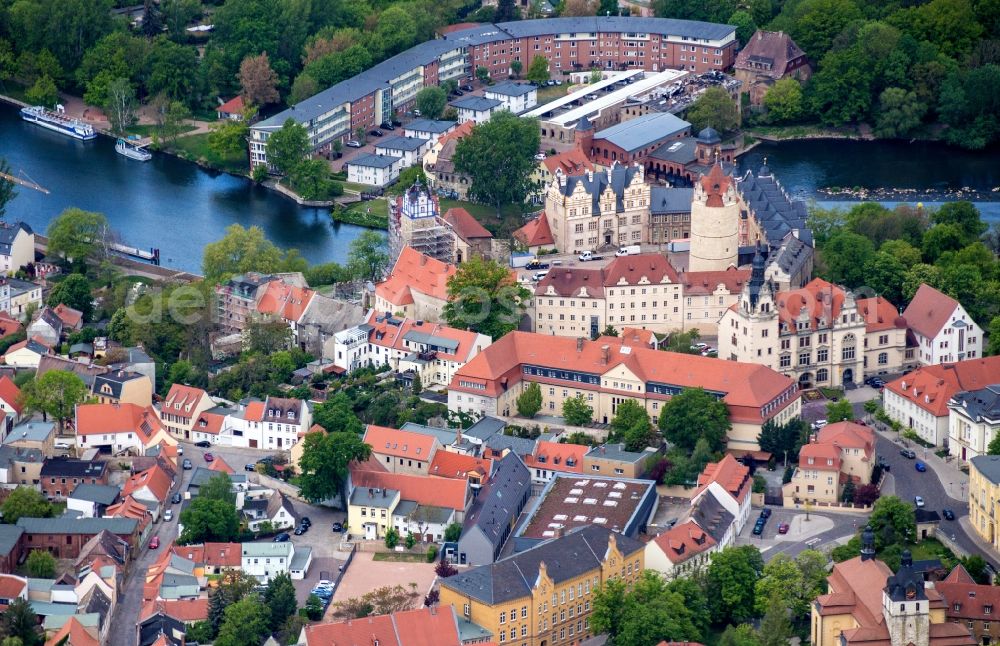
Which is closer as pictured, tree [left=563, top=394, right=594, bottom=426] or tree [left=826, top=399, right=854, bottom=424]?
tree [left=826, top=399, right=854, bottom=424]

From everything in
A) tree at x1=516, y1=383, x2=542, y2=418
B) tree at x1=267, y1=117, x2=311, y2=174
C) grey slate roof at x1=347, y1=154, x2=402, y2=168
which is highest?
tree at x1=267, y1=117, x2=311, y2=174

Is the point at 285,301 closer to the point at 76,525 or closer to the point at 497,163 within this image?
the point at 76,525

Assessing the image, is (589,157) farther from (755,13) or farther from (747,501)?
(747,501)

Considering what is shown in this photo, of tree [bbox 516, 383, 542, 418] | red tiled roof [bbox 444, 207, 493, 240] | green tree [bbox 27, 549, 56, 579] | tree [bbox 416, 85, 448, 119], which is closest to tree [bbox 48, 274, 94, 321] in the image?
red tiled roof [bbox 444, 207, 493, 240]

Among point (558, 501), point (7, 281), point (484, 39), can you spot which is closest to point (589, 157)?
point (484, 39)

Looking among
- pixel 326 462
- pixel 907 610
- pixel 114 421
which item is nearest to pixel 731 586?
pixel 907 610

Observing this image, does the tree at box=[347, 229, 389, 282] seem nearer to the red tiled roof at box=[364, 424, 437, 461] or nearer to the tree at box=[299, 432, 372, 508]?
the red tiled roof at box=[364, 424, 437, 461]
